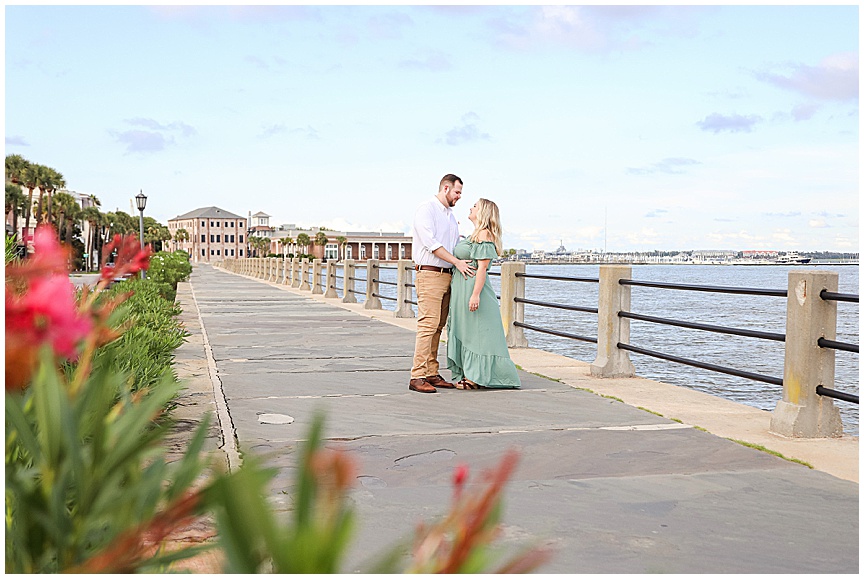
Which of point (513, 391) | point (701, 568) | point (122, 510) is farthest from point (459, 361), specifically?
point (122, 510)

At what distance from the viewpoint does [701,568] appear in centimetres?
355

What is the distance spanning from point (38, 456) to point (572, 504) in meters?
3.46

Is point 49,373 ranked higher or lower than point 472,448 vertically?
higher

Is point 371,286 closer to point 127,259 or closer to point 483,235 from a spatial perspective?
point 483,235

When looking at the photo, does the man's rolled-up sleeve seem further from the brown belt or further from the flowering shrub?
the flowering shrub

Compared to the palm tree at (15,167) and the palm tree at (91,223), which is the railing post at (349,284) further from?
the palm tree at (91,223)

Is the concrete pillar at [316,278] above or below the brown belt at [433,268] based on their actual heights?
below

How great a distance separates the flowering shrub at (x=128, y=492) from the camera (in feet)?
2.86

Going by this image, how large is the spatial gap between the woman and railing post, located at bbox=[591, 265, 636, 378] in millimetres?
1304

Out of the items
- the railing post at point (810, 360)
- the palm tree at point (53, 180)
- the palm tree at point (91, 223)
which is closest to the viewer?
the railing post at point (810, 360)

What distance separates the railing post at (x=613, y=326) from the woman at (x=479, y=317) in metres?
1.30

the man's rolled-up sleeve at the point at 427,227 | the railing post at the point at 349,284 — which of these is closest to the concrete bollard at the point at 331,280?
the railing post at the point at 349,284

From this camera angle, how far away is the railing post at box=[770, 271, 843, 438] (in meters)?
6.05

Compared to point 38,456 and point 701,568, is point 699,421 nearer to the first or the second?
point 701,568
